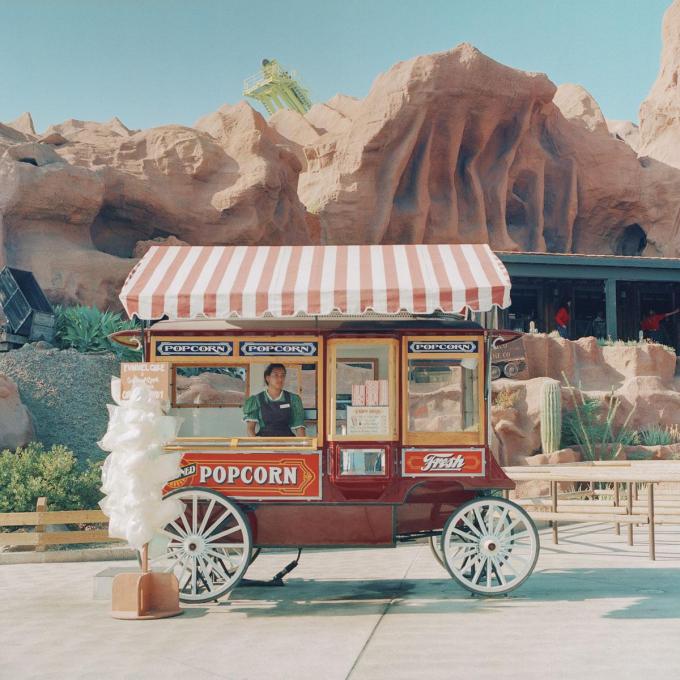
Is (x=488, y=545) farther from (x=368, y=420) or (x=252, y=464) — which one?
(x=252, y=464)

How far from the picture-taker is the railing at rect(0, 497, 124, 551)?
11.1 meters

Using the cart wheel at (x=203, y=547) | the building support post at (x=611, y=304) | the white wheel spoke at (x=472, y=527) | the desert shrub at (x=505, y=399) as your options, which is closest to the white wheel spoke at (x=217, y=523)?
the cart wheel at (x=203, y=547)

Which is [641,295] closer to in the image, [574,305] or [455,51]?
[574,305]

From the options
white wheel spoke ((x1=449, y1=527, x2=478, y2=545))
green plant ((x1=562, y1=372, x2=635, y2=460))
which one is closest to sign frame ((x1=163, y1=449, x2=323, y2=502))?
white wheel spoke ((x1=449, y1=527, x2=478, y2=545))

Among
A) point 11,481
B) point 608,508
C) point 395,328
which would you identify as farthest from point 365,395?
point 11,481

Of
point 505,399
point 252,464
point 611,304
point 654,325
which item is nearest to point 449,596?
point 252,464

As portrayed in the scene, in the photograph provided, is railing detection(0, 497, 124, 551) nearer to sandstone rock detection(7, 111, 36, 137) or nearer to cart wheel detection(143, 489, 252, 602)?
cart wheel detection(143, 489, 252, 602)

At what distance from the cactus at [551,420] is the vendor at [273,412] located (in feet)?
43.4

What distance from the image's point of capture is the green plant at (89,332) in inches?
850

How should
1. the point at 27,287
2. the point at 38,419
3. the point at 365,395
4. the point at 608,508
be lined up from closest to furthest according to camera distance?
the point at 365,395 < the point at 608,508 < the point at 38,419 < the point at 27,287

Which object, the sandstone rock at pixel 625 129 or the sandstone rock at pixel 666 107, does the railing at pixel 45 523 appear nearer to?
the sandstone rock at pixel 666 107

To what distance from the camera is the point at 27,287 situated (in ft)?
74.9

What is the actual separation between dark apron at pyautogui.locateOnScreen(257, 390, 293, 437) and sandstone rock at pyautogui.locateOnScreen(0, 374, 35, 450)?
880 cm

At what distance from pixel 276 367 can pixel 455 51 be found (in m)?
28.7
